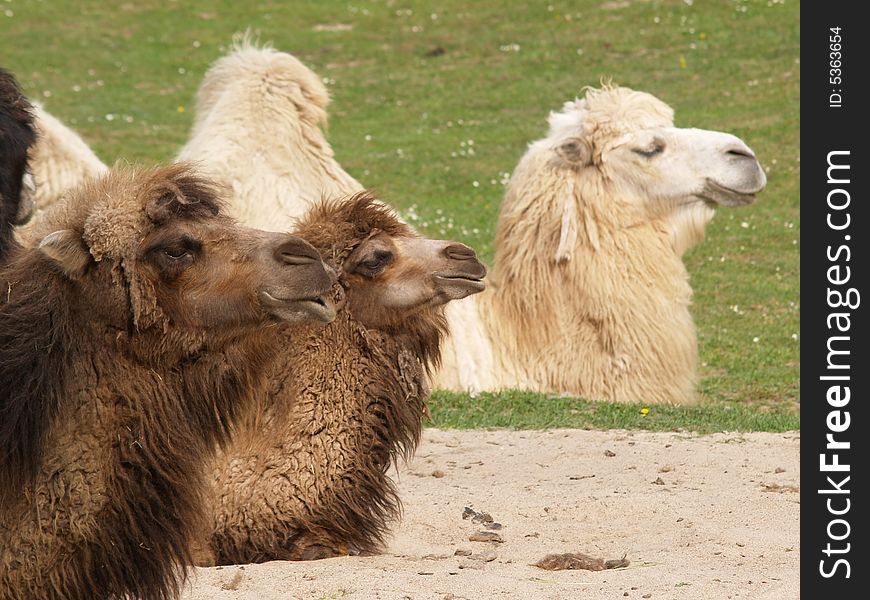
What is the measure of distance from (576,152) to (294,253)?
5.17m

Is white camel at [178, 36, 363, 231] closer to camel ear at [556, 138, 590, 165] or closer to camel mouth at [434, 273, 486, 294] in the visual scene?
camel ear at [556, 138, 590, 165]

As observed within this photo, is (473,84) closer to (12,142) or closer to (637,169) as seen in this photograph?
(637,169)

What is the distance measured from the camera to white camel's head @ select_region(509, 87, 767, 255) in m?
9.02

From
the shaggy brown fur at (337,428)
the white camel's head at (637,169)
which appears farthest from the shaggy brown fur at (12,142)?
the white camel's head at (637,169)

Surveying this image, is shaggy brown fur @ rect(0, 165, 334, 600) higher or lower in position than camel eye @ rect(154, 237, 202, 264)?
lower

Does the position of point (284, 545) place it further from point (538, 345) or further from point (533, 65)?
point (533, 65)

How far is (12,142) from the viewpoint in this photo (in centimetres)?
679

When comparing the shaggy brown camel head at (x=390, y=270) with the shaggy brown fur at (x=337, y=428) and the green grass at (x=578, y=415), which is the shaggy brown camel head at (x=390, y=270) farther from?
the green grass at (x=578, y=415)

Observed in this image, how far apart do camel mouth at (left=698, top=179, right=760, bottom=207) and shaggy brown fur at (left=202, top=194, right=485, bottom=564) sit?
379cm

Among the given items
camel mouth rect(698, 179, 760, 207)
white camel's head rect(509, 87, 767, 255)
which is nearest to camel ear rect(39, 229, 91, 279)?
white camel's head rect(509, 87, 767, 255)

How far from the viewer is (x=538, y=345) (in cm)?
929

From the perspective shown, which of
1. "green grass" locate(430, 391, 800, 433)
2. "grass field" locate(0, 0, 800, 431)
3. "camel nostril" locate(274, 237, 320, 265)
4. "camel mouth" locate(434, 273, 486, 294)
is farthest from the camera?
"grass field" locate(0, 0, 800, 431)

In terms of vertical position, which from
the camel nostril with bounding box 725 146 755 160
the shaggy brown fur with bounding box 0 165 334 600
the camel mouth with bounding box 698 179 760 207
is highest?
the camel nostril with bounding box 725 146 755 160

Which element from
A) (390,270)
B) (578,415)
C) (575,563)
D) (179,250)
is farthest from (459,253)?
(578,415)
